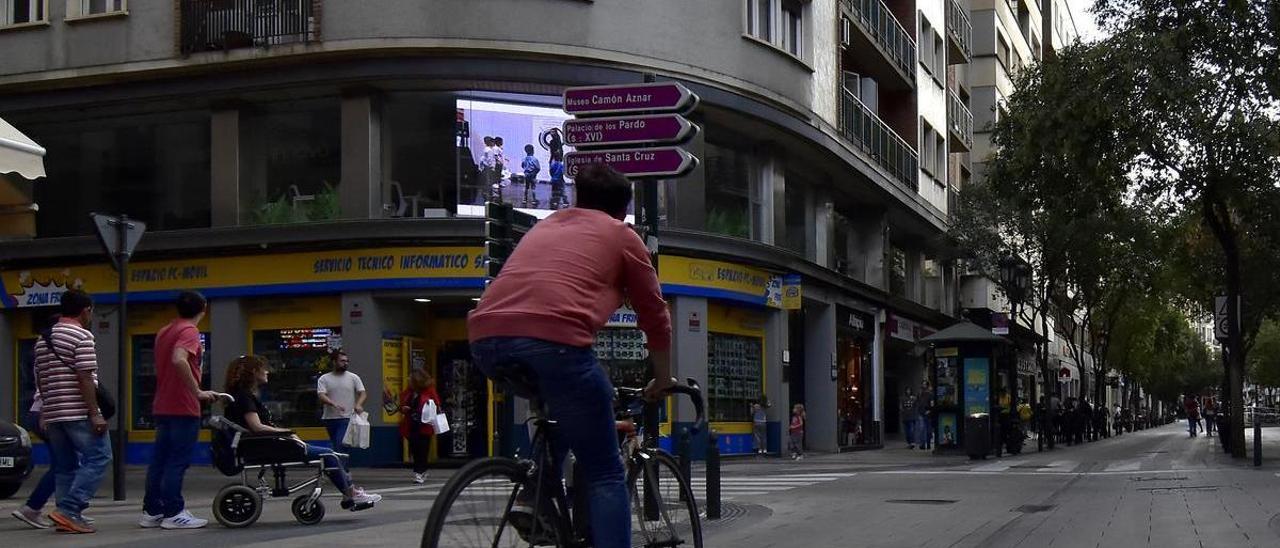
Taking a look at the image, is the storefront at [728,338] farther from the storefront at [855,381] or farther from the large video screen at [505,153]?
the storefront at [855,381]

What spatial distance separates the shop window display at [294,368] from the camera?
2489 centimetres

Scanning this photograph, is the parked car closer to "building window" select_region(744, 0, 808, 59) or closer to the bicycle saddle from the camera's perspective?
the bicycle saddle

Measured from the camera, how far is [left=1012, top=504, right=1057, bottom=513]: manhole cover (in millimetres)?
13336

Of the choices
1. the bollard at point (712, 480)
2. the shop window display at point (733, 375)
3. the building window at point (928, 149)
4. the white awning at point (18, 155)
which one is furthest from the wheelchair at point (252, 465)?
the building window at point (928, 149)

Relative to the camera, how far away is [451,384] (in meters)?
25.8

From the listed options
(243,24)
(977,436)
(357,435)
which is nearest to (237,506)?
(357,435)

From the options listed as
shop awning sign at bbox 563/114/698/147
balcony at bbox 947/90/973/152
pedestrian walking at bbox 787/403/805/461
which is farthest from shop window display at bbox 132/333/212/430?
balcony at bbox 947/90/973/152

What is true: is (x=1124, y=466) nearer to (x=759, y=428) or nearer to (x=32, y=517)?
(x=759, y=428)

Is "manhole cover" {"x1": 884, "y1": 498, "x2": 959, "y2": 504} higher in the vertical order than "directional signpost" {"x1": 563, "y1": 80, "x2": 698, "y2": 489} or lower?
lower

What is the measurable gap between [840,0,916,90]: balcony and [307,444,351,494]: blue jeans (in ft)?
74.5

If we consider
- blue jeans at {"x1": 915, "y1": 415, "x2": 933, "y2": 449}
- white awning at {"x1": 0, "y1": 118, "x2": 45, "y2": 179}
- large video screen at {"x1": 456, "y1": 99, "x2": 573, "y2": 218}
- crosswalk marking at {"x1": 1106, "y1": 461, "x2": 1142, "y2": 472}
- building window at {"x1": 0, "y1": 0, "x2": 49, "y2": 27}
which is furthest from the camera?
blue jeans at {"x1": 915, "y1": 415, "x2": 933, "y2": 449}

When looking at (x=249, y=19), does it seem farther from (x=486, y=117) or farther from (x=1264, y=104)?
(x=1264, y=104)

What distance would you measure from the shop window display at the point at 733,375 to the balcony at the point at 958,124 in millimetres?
19714

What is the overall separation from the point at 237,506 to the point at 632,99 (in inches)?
173
